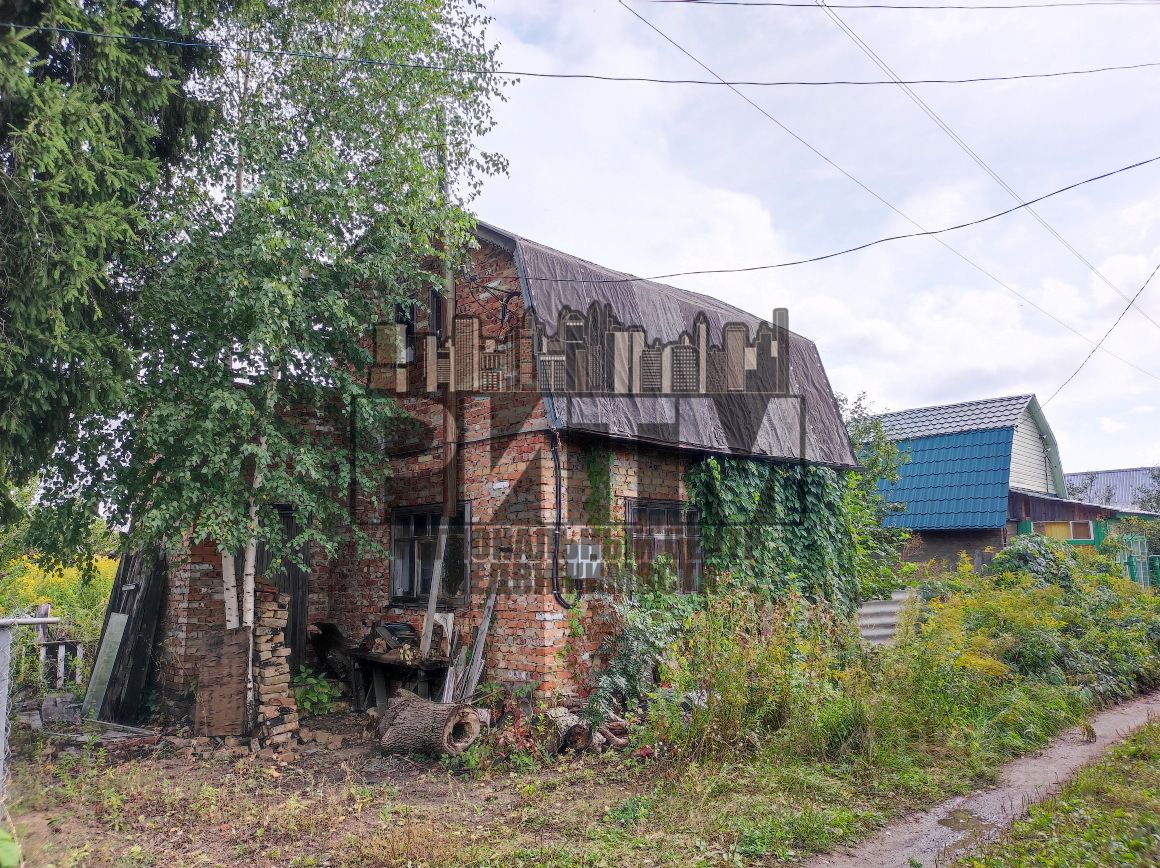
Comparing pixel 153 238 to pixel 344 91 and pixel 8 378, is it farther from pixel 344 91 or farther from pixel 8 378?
pixel 344 91

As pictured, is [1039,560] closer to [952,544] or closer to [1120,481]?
[952,544]

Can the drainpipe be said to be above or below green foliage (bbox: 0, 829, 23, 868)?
above

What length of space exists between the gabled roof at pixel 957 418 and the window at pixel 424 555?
1255 cm

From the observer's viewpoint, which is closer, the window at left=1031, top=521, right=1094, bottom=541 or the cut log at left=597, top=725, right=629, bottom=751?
the cut log at left=597, top=725, right=629, bottom=751

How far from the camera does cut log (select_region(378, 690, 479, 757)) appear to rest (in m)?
7.00

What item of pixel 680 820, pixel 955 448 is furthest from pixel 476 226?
pixel 955 448

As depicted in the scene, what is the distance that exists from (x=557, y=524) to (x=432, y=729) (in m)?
2.32

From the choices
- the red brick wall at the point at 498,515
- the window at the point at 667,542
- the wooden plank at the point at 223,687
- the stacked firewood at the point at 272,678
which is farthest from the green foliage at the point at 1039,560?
the wooden plank at the point at 223,687

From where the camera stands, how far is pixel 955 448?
18.4 meters

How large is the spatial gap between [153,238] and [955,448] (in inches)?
684

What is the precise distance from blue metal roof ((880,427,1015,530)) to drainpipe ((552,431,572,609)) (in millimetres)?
11560

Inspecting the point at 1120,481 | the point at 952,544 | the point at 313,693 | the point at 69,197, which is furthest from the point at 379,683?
the point at 1120,481

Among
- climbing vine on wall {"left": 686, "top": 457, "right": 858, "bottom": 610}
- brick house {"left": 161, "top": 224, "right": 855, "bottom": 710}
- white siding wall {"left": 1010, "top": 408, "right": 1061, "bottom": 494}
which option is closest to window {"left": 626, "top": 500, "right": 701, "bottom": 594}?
brick house {"left": 161, "top": 224, "right": 855, "bottom": 710}

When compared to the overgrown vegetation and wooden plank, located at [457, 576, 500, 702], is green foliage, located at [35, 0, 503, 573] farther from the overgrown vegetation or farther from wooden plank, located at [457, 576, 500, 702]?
the overgrown vegetation
